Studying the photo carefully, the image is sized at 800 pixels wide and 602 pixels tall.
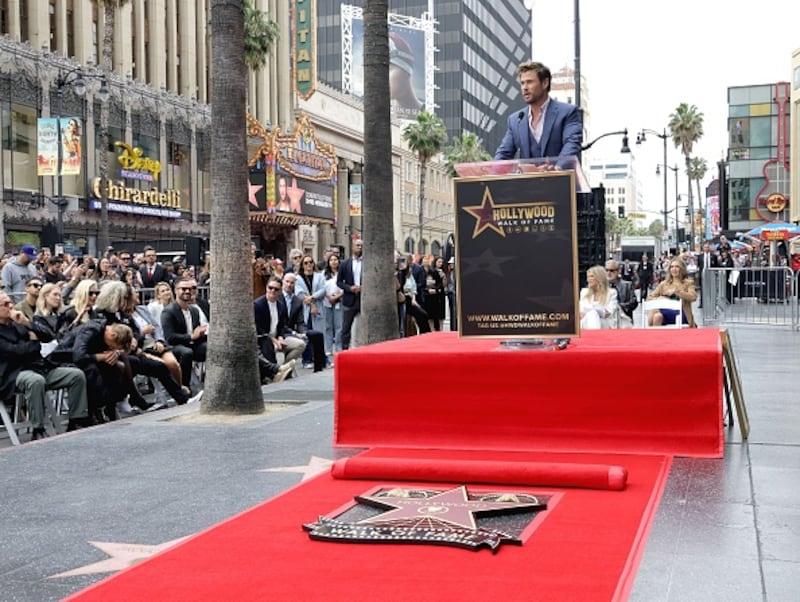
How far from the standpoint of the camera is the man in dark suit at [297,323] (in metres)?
14.4

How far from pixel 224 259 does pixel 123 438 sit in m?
2.17

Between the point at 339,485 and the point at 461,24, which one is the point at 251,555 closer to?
the point at 339,485

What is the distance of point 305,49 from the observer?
58531mm

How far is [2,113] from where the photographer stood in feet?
123

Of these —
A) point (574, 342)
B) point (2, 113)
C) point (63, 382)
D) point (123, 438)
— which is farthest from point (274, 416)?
point (2, 113)

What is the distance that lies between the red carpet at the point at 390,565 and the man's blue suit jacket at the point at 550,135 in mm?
3400

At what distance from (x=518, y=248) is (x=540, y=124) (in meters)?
1.46

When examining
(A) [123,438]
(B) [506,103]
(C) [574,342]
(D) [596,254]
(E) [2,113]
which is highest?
(B) [506,103]

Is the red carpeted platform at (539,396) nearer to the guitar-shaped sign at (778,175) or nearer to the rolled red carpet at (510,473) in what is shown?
the rolled red carpet at (510,473)

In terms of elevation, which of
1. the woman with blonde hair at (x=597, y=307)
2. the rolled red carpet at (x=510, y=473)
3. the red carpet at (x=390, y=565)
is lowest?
the red carpet at (x=390, y=565)

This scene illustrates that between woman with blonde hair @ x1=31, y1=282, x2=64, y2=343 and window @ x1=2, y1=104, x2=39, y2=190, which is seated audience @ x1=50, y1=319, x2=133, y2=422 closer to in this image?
woman with blonde hair @ x1=31, y1=282, x2=64, y2=343

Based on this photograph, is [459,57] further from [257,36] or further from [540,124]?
[540,124]

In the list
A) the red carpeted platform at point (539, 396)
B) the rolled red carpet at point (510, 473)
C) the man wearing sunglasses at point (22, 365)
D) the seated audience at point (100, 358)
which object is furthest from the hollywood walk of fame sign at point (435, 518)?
the seated audience at point (100, 358)

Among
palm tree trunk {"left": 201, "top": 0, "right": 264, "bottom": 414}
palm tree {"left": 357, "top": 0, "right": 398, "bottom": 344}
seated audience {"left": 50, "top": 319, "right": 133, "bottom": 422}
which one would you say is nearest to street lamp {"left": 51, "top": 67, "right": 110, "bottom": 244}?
palm tree {"left": 357, "top": 0, "right": 398, "bottom": 344}
